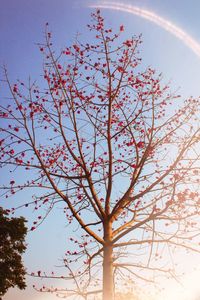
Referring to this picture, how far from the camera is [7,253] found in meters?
20.6

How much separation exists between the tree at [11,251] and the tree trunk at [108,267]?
13.2 metres

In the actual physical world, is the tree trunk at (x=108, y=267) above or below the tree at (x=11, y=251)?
below

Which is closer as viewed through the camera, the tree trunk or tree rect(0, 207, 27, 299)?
the tree trunk

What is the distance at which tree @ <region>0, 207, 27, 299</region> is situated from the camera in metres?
20.0

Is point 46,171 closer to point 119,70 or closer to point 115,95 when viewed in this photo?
point 115,95

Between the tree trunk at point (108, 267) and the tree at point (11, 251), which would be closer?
the tree trunk at point (108, 267)

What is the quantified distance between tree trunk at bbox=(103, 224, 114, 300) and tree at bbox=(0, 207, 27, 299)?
13.2 meters

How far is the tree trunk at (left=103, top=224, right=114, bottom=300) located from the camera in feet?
25.9

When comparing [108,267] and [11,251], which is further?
[11,251]

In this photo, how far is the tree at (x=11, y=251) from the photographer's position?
20.0m

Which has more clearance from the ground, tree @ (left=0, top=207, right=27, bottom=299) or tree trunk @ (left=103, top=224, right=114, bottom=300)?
tree @ (left=0, top=207, right=27, bottom=299)

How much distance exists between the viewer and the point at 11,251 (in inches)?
818

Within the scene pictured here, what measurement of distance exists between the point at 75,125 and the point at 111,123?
107cm

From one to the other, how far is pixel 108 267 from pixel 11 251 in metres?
14.4
